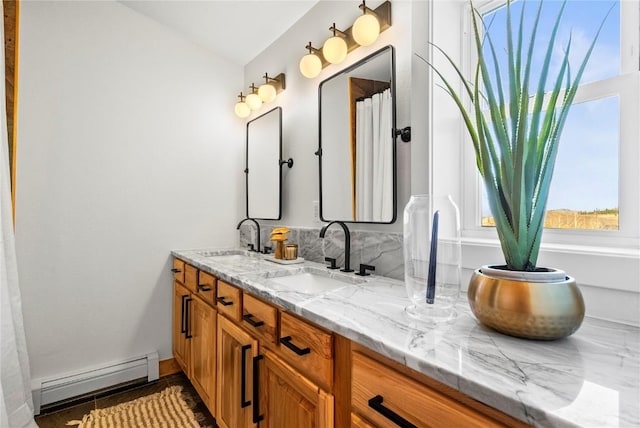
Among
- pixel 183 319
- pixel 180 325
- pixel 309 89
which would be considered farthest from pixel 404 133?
pixel 180 325

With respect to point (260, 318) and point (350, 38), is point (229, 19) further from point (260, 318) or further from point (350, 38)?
point (260, 318)

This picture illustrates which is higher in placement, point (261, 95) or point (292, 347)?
point (261, 95)

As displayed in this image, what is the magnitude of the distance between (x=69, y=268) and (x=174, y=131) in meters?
1.15

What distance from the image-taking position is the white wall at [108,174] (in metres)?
1.97

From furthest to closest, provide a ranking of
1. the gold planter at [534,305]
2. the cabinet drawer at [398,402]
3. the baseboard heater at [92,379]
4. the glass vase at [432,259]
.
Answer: the baseboard heater at [92,379] < the glass vase at [432,259] < the gold planter at [534,305] < the cabinet drawer at [398,402]

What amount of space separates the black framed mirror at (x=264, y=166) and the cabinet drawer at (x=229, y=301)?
796 mm

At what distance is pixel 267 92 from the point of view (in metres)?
2.32

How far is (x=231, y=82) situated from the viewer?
2699 mm

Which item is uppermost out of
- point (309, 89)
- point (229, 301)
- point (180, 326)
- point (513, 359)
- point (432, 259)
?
A: point (309, 89)

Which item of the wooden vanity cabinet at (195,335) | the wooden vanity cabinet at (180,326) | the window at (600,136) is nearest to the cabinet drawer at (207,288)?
the wooden vanity cabinet at (195,335)

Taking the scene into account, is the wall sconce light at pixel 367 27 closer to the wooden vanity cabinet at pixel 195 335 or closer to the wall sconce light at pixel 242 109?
the wall sconce light at pixel 242 109

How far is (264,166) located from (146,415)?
172cm

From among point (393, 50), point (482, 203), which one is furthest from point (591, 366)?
point (393, 50)

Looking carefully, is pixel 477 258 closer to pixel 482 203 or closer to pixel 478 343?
pixel 482 203
